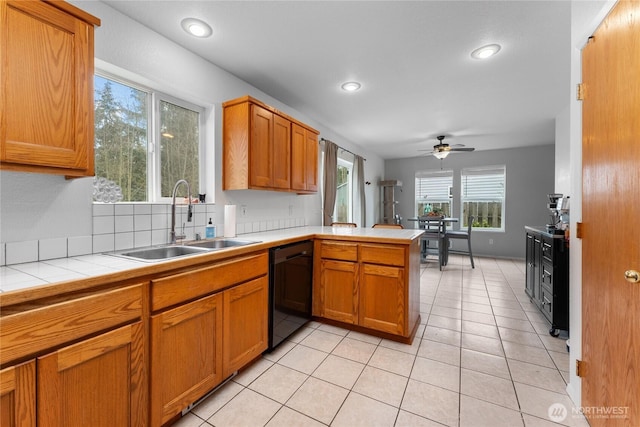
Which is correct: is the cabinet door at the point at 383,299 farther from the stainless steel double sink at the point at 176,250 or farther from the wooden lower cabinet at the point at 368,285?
the stainless steel double sink at the point at 176,250

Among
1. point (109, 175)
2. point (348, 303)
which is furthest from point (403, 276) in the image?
point (109, 175)

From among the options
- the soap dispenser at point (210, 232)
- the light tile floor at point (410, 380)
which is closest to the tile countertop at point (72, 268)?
the soap dispenser at point (210, 232)

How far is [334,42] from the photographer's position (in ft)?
6.99

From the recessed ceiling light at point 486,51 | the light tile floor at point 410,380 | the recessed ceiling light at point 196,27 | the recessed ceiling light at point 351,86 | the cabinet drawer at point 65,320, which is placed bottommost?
the light tile floor at point 410,380

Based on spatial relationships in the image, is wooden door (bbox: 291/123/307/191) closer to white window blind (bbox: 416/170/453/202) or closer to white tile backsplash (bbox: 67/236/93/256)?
white tile backsplash (bbox: 67/236/93/256)

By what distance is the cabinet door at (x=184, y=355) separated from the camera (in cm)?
130

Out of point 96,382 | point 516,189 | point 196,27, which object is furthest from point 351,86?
point 516,189

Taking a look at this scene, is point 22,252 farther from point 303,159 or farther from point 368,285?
point 303,159

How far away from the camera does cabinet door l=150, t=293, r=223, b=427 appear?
51.3 inches

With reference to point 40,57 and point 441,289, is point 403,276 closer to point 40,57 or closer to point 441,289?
point 441,289

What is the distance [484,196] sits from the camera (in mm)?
6188

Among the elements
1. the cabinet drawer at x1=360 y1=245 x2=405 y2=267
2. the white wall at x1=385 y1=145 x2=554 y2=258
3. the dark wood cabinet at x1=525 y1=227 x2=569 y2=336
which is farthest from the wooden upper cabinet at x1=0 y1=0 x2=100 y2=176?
the white wall at x1=385 y1=145 x2=554 y2=258

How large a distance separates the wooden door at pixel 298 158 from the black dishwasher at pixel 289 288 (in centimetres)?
86

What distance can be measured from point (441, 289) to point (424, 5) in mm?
3338
